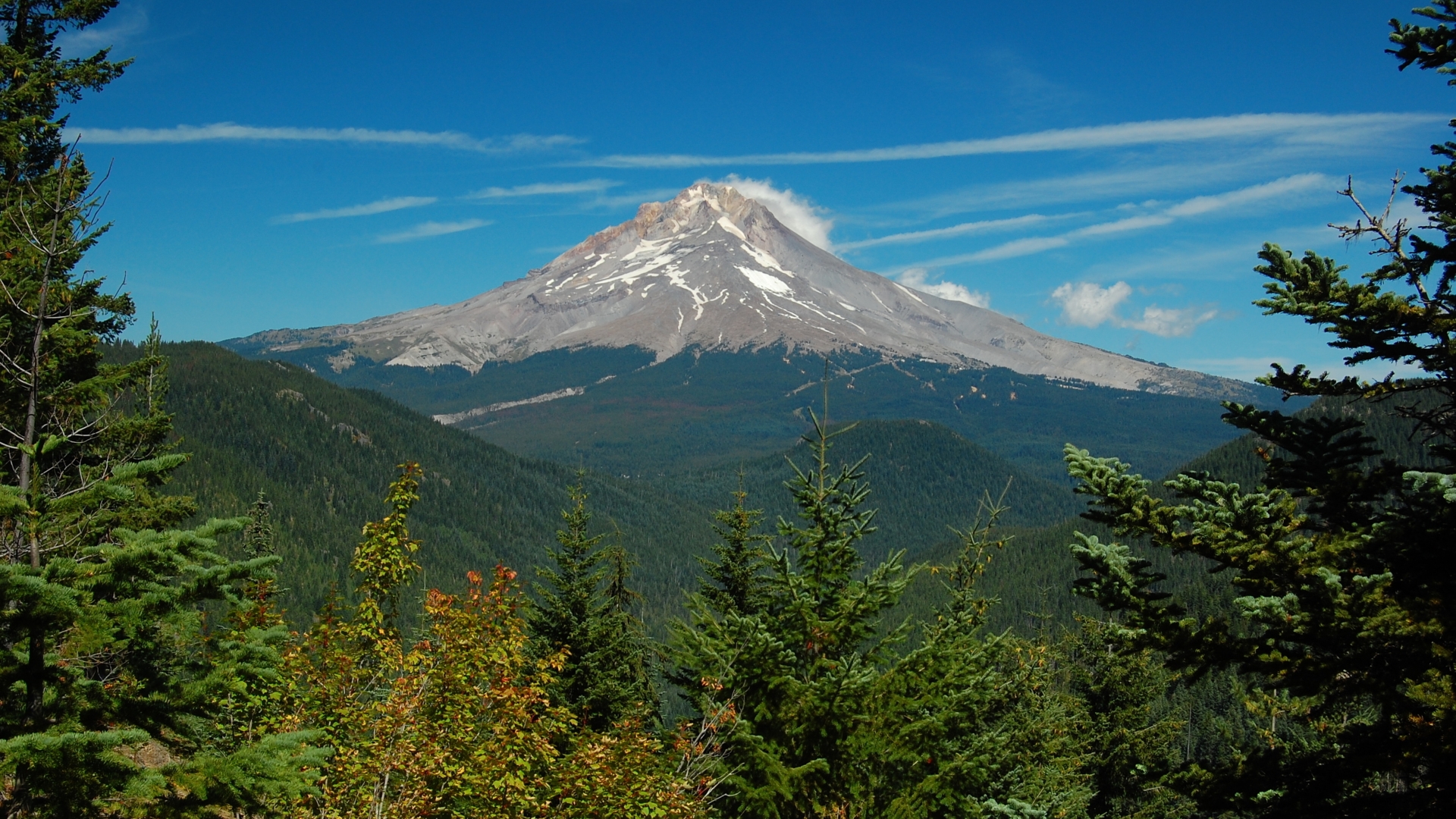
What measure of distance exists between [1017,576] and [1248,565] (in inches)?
7062

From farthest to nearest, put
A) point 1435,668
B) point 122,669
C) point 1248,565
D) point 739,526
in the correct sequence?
point 739,526
point 122,669
point 1248,565
point 1435,668

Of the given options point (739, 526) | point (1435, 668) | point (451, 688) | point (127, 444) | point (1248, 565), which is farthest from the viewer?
point (739, 526)

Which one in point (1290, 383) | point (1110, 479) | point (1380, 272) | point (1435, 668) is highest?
point (1380, 272)

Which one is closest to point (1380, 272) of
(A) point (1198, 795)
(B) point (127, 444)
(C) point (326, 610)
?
(A) point (1198, 795)

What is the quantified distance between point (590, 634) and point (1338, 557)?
743 inches

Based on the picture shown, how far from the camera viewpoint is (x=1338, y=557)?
27.7 feet

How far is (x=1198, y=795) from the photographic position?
8484 millimetres

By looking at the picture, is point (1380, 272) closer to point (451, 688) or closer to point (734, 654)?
point (734, 654)

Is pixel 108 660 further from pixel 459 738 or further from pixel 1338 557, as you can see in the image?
pixel 1338 557

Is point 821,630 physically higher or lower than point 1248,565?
lower

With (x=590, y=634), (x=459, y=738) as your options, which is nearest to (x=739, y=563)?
(x=590, y=634)

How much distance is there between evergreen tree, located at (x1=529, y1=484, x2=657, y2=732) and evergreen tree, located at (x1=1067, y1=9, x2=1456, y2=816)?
1539 cm

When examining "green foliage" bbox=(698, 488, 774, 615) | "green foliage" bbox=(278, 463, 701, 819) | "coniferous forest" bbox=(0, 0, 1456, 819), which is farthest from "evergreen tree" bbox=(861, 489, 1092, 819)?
"green foliage" bbox=(698, 488, 774, 615)

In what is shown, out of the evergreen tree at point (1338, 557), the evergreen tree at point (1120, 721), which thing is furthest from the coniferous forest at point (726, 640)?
the evergreen tree at point (1120, 721)
